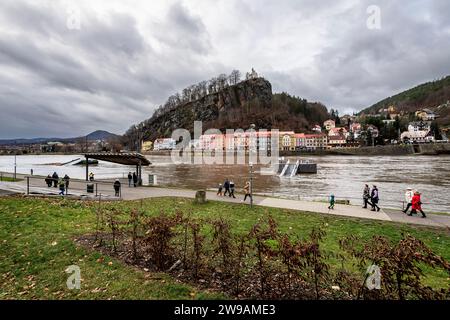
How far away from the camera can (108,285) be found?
5242 mm

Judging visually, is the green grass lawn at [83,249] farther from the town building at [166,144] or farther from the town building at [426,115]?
the town building at [426,115]

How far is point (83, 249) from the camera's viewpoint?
7184 mm

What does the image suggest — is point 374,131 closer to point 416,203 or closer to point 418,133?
point 418,133

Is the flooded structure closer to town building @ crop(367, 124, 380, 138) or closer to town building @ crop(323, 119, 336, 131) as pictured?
town building @ crop(367, 124, 380, 138)

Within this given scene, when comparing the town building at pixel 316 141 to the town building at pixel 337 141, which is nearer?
the town building at pixel 337 141

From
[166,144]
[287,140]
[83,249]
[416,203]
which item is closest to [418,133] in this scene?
[287,140]

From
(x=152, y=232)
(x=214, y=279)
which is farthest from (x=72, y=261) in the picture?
(x=214, y=279)

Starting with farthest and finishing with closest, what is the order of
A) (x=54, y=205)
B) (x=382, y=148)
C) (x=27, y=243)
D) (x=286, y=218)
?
1. (x=382, y=148)
2. (x=54, y=205)
3. (x=286, y=218)
4. (x=27, y=243)

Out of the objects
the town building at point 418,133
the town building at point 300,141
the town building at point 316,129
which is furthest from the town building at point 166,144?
the town building at point 418,133

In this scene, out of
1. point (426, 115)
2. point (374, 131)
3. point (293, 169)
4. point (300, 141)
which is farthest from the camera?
point (426, 115)

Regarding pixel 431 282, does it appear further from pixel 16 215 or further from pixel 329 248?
pixel 16 215

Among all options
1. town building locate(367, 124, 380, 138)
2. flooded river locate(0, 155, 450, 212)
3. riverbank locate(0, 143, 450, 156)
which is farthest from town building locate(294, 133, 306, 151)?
flooded river locate(0, 155, 450, 212)

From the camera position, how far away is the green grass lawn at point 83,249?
16.7 feet
